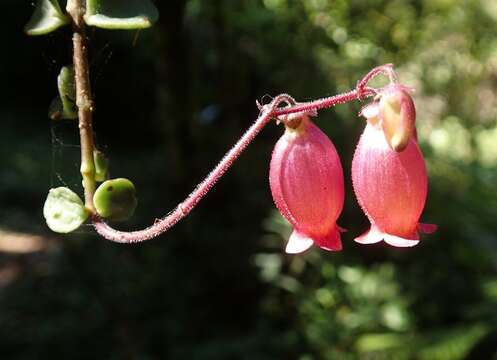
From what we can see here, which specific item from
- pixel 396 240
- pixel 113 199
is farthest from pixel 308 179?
pixel 113 199

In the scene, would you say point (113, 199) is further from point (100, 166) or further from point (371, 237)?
point (371, 237)

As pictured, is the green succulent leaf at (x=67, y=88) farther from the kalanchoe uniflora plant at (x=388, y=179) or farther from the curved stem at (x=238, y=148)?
the kalanchoe uniflora plant at (x=388, y=179)

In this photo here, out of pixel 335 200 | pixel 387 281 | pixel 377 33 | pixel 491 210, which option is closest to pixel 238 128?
pixel 377 33

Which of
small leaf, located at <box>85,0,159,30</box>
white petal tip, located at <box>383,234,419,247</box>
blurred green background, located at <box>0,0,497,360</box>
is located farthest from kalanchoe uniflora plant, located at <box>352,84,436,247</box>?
blurred green background, located at <box>0,0,497,360</box>

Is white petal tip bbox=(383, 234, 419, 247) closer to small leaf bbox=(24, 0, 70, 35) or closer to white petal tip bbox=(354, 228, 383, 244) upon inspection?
white petal tip bbox=(354, 228, 383, 244)

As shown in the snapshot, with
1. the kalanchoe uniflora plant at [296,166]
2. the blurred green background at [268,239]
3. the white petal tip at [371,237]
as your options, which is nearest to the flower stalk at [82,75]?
the kalanchoe uniflora plant at [296,166]
